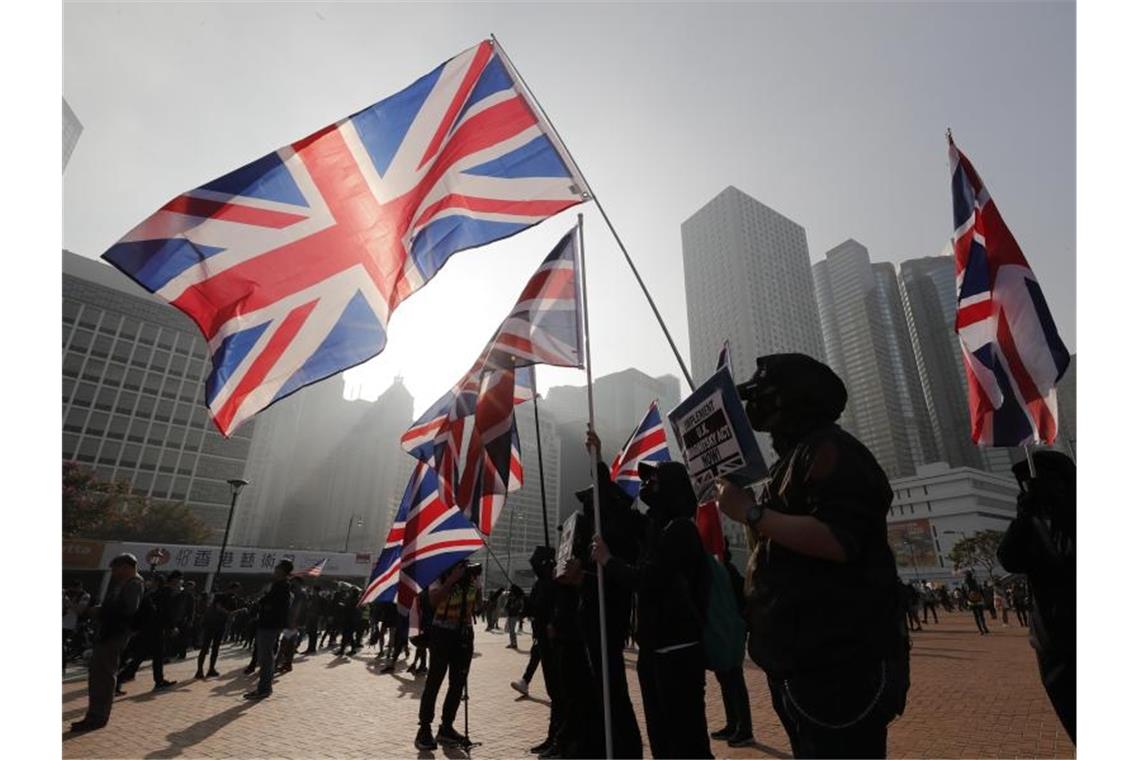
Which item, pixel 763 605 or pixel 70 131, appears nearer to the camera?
pixel 763 605

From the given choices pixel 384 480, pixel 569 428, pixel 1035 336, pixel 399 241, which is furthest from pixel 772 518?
pixel 569 428

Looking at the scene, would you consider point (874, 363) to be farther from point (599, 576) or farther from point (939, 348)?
point (599, 576)

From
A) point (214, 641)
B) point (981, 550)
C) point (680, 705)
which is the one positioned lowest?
point (214, 641)

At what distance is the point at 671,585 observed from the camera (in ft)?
10.9

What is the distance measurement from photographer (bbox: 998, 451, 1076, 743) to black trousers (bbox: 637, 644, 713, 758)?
1.79 meters

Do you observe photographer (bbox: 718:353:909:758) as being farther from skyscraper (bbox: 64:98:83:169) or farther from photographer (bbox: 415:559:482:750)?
skyscraper (bbox: 64:98:83:169)

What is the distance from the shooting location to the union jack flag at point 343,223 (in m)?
3.86

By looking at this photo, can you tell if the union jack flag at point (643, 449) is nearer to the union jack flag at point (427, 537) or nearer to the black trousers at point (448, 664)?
the union jack flag at point (427, 537)

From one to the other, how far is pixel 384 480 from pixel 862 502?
10690 cm

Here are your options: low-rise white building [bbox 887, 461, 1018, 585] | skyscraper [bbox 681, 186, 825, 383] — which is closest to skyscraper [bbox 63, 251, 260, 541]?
skyscraper [bbox 681, 186, 825, 383]

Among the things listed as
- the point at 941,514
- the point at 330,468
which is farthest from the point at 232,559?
the point at 941,514

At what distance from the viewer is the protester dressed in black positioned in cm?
318

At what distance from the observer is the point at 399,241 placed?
4523mm

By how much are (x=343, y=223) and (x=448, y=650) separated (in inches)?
178
